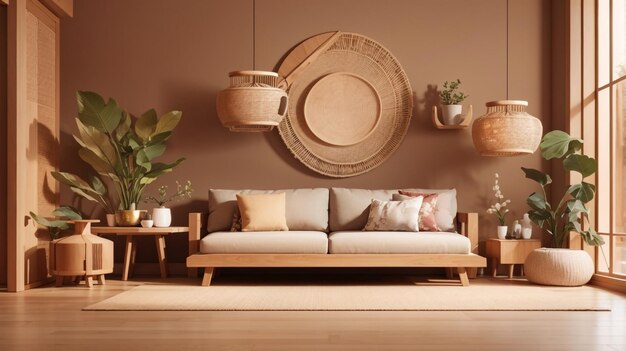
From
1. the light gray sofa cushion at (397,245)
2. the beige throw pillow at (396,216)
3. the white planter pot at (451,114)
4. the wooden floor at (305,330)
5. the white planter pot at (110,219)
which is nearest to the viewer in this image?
the wooden floor at (305,330)

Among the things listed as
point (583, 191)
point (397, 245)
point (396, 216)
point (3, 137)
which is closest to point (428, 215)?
point (396, 216)

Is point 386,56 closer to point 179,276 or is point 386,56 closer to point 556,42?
point 556,42

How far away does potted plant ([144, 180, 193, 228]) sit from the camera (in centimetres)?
609

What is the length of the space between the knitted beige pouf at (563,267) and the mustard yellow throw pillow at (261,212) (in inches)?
81.6

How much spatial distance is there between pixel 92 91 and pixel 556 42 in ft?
13.9

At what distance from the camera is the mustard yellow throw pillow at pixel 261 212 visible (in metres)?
5.86

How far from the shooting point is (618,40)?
601cm

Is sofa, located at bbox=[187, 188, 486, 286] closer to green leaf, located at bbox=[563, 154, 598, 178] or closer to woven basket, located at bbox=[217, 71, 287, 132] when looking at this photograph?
woven basket, located at bbox=[217, 71, 287, 132]

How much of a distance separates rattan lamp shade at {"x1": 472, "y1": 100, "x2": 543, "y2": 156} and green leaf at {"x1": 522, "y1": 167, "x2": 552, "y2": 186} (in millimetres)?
225

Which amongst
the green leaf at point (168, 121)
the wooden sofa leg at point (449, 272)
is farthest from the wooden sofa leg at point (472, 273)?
the green leaf at point (168, 121)

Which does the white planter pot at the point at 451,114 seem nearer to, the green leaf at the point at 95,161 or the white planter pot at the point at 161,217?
the white planter pot at the point at 161,217

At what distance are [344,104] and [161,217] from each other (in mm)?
1927

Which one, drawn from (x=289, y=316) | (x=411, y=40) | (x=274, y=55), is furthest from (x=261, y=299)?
(x=411, y=40)

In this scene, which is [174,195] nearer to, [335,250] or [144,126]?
[144,126]
